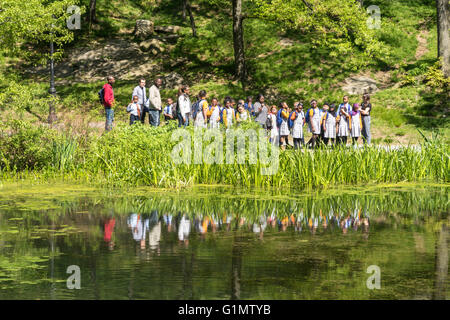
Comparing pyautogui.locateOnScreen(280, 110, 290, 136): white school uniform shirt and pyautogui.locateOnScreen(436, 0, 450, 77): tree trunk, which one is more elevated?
pyautogui.locateOnScreen(436, 0, 450, 77): tree trunk

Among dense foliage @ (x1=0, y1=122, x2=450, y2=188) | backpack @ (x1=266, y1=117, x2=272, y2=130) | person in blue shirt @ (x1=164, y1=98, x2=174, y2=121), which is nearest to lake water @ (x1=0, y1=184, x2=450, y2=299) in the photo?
dense foliage @ (x1=0, y1=122, x2=450, y2=188)

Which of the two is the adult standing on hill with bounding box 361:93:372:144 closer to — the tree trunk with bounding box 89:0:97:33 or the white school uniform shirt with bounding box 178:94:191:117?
the white school uniform shirt with bounding box 178:94:191:117

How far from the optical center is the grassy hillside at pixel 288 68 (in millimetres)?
27547

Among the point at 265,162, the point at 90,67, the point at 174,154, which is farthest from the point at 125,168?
the point at 90,67

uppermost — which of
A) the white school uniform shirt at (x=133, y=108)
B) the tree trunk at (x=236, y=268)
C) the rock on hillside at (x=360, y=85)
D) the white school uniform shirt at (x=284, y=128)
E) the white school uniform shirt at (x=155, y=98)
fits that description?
the rock on hillside at (x=360, y=85)

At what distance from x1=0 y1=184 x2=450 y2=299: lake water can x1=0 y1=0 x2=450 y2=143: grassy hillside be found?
1345 centimetres

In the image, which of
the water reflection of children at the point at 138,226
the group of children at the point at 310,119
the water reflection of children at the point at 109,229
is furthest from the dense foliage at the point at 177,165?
the group of children at the point at 310,119

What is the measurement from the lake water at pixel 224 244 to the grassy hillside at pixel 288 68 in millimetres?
13453

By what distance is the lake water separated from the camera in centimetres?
602

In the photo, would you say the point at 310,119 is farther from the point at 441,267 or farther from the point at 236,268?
the point at 236,268

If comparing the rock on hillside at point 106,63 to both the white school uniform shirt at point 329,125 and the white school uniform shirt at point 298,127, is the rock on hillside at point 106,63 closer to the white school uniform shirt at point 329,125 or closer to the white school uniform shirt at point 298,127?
the white school uniform shirt at point 298,127

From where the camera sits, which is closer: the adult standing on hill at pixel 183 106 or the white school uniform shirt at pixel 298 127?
the adult standing on hill at pixel 183 106

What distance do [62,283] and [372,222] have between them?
16.1ft

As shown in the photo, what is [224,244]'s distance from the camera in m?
8.02
